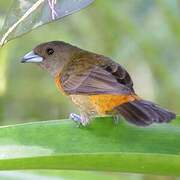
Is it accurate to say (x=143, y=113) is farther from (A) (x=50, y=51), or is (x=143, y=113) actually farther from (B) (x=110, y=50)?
(B) (x=110, y=50)

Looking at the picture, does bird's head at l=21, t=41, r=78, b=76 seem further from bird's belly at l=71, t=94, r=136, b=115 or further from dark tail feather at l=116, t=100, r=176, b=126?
dark tail feather at l=116, t=100, r=176, b=126

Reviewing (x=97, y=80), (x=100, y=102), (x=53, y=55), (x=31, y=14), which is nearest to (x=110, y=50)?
(x=53, y=55)

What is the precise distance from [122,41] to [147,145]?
87.8 inches

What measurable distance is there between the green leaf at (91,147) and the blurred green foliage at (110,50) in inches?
37.8

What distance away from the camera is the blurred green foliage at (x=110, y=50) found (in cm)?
353

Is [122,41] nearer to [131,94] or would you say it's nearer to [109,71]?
[109,71]

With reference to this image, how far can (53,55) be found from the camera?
12.6 ft

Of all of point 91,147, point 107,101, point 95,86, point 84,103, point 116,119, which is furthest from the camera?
point 84,103

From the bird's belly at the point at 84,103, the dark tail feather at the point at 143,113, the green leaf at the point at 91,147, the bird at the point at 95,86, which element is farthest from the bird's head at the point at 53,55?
the green leaf at the point at 91,147

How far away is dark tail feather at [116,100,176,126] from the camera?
2385 mm

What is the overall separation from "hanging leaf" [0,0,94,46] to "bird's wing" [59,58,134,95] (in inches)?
33.3

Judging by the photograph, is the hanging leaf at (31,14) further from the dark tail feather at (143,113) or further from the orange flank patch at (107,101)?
the orange flank patch at (107,101)

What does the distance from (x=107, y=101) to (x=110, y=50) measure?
4.41 feet

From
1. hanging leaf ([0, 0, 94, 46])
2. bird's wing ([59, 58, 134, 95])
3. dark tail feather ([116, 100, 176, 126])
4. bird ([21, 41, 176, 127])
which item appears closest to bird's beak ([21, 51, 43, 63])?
bird ([21, 41, 176, 127])
